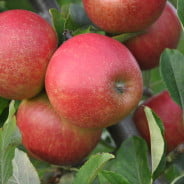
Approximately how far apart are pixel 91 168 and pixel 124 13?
312 mm

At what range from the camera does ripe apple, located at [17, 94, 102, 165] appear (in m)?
0.98

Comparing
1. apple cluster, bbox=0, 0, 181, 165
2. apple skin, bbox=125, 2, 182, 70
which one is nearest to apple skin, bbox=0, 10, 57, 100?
apple cluster, bbox=0, 0, 181, 165

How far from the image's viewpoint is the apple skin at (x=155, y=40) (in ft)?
3.56

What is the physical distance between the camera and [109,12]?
3.15ft

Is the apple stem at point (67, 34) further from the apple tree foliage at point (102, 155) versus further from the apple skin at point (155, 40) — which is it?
the apple skin at point (155, 40)

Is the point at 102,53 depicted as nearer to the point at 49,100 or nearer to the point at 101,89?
the point at 101,89

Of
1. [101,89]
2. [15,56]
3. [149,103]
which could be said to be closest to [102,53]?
[101,89]

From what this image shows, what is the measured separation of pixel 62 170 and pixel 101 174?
1.01ft

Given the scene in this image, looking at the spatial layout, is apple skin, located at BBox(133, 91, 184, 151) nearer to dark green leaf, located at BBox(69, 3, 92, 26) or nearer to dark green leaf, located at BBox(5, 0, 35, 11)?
dark green leaf, located at BBox(69, 3, 92, 26)

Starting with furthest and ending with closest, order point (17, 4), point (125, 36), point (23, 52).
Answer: point (17, 4) < point (125, 36) < point (23, 52)

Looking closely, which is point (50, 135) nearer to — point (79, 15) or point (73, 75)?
point (73, 75)

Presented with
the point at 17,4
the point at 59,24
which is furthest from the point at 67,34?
the point at 17,4

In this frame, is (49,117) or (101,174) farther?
(49,117)

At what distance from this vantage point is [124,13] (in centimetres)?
95
